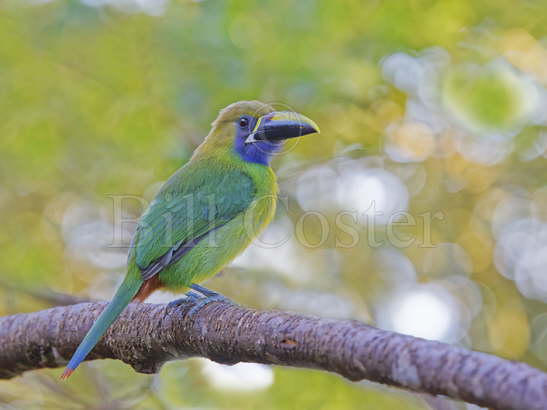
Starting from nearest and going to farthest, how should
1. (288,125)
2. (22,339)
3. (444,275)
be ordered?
1. (22,339)
2. (288,125)
3. (444,275)

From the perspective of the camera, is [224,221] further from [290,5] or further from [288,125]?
[290,5]

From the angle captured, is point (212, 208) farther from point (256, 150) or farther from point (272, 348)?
point (272, 348)

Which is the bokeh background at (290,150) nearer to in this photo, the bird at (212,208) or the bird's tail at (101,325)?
the bird at (212,208)

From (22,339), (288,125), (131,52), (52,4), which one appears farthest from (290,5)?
(22,339)

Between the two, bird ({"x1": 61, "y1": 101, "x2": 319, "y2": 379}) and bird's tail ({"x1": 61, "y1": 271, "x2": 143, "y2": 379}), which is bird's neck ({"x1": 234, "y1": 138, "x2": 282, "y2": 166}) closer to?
bird ({"x1": 61, "y1": 101, "x2": 319, "y2": 379})

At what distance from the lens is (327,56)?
14.3 ft

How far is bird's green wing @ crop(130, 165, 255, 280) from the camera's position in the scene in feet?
11.9

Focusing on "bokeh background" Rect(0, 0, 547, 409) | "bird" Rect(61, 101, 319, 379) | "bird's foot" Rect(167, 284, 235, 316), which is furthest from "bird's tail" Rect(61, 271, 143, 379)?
"bokeh background" Rect(0, 0, 547, 409)

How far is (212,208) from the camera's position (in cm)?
389

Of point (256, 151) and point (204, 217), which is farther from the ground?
point (256, 151)

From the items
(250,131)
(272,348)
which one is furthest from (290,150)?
(272,348)

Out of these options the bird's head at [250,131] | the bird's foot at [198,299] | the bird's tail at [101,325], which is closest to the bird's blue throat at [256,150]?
the bird's head at [250,131]

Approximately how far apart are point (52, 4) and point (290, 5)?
4.57 feet

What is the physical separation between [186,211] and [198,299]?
0.67m
